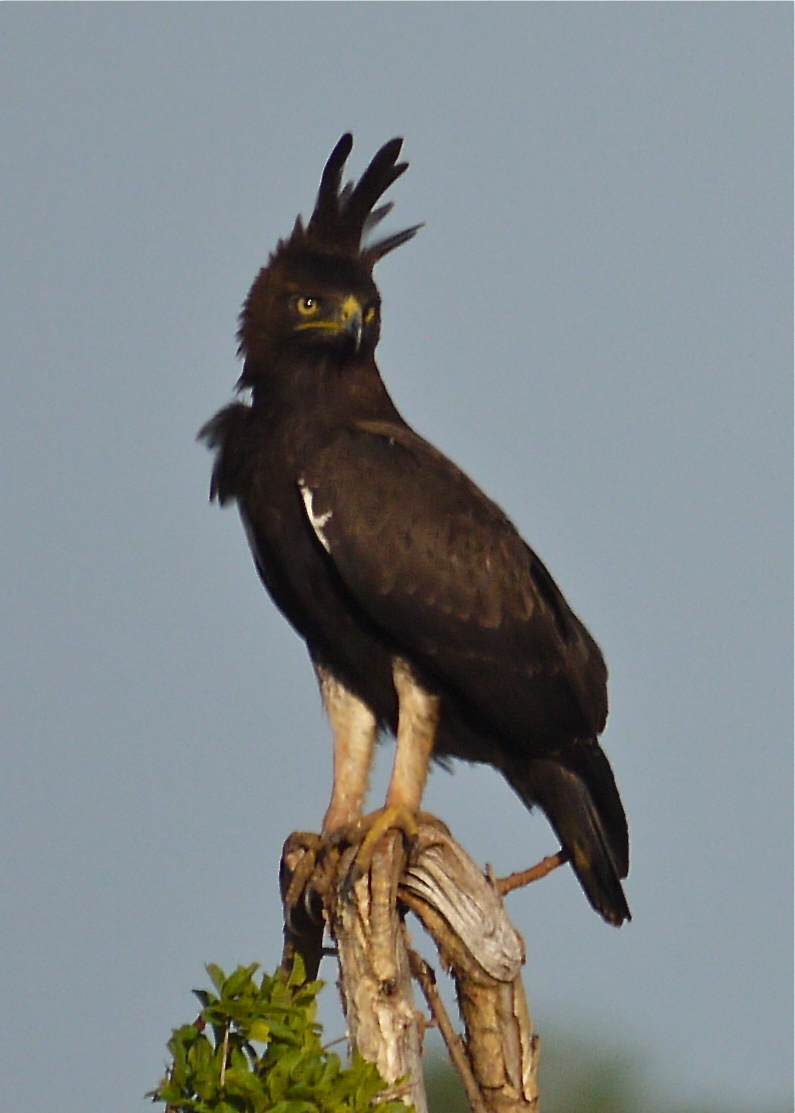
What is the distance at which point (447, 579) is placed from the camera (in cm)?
611

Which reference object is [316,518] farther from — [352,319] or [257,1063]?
[257,1063]

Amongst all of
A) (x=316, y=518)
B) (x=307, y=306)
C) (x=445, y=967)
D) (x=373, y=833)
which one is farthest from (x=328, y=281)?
(x=445, y=967)

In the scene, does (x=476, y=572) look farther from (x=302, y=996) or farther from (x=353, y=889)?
(x=302, y=996)

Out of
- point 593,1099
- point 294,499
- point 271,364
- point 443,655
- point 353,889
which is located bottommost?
point 593,1099

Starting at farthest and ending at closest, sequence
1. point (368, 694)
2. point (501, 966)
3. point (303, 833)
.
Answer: point (368, 694), point (303, 833), point (501, 966)

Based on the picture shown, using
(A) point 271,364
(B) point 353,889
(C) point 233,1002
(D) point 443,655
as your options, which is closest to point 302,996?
(C) point 233,1002

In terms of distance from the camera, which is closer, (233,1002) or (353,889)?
(233,1002)

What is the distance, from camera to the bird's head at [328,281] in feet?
21.4

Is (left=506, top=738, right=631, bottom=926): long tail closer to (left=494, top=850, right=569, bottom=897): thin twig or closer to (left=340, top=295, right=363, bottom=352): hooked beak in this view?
(left=494, top=850, right=569, bottom=897): thin twig

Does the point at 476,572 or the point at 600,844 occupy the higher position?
the point at 476,572

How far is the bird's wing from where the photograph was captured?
597 centimetres

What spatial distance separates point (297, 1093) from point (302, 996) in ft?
0.96

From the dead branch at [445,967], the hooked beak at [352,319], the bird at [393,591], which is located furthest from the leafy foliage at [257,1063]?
the hooked beak at [352,319]

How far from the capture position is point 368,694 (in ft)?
21.0
